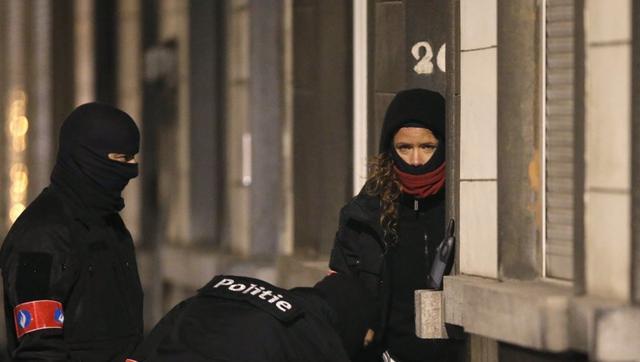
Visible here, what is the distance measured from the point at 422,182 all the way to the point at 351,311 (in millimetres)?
2788

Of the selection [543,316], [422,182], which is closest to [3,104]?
[422,182]

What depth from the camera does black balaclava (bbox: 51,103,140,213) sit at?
306 inches

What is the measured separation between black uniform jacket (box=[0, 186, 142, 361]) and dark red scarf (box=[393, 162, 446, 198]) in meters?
1.67

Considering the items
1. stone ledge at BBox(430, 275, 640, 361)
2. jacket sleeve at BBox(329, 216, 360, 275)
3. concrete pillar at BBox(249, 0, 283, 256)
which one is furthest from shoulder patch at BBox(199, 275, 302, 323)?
concrete pillar at BBox(249, 0, 283, 256)

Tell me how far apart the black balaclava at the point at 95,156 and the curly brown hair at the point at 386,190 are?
60.3 inches

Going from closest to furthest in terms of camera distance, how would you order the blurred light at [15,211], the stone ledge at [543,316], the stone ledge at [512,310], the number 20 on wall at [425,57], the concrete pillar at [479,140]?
the stone ledge at [543,316], the stone ledge at [512,310], the concrete pillar at [479,140], the number 20 on wall at [425,57], the blurred light at [15,211]

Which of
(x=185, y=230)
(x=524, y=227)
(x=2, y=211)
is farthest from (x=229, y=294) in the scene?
(x=2, y=211)

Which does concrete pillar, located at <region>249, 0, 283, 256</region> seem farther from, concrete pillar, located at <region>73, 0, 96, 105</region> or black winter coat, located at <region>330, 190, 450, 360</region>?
concrete pillar, located at <region>73, 0, 96, 105</region>

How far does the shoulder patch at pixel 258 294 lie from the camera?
6.35m

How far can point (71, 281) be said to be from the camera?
24.7ft

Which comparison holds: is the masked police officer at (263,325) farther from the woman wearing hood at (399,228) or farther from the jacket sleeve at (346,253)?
the jacket sleeve at (346,253)

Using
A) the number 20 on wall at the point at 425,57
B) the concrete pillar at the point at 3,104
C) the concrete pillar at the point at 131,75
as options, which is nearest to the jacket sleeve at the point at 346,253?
the number 20 on wall at the point at 425,57

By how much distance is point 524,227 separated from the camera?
920cm

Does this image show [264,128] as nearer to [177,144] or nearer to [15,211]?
[177,144]
